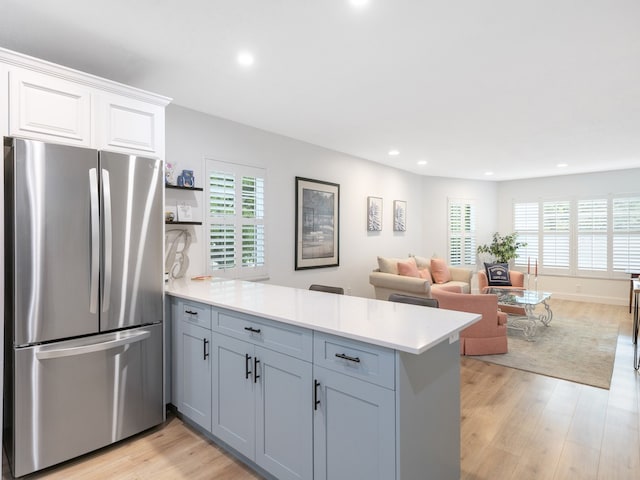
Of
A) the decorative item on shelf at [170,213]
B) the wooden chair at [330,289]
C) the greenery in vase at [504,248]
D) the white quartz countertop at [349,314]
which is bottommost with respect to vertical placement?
the wooden chair at [330,289]

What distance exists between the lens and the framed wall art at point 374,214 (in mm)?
6141

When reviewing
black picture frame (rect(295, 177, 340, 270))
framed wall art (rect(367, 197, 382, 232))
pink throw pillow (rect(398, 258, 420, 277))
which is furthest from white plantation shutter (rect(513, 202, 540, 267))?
black picture frame (rect(295, 177, 340, 270))

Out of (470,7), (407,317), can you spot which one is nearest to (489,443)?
(407,317)

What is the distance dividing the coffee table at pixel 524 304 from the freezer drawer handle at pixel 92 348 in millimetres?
4273

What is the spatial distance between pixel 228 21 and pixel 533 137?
4.16 m

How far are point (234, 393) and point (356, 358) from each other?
3.31 ft

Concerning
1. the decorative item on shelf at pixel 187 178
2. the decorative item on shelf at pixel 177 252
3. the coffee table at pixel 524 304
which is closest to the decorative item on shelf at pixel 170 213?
the decorative item on shelf at pixel 177 252

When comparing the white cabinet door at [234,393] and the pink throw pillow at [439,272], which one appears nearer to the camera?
the white cabinet door at [234,393]

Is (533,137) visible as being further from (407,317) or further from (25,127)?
(25,127)

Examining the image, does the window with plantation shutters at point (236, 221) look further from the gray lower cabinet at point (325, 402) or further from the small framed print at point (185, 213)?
the gray lower cabinet at point (325, 402)

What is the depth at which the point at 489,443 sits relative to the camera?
2398 mm

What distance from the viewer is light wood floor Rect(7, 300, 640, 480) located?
2115mm

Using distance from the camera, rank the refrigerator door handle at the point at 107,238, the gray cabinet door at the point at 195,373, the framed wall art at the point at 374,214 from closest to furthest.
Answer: the refrigerator door handle at the point at 107,238 < the gray cabinet door at the point at 195,373 < the framed wall art at the point at 374,214

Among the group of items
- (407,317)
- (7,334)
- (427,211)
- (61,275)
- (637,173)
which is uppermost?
(637,173)
